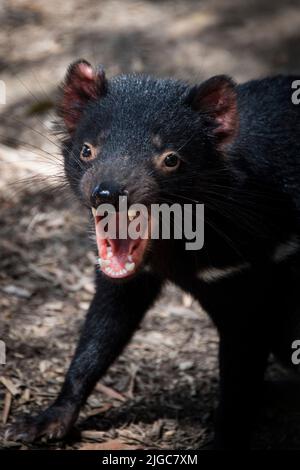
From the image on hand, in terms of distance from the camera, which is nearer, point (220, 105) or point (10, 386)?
point (220, 105)

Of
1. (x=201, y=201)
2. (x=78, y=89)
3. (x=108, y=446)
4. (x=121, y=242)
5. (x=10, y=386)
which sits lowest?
(x=108, y=446)

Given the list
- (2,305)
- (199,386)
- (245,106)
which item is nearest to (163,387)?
(199,386)

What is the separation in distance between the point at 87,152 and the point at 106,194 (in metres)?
0.40

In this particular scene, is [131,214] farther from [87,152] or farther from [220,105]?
[220,105]

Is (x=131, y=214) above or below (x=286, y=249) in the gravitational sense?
below

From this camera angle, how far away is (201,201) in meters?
3.33

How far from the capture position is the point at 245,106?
3.77m

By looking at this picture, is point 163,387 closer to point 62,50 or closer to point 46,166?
point 46,166

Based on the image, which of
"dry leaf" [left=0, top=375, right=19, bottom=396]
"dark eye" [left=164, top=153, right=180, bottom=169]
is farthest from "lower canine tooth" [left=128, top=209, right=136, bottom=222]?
"dry leaf" [left=0, top=375, right=19, bottom=396]

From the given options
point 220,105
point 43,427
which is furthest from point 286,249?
point 43,427

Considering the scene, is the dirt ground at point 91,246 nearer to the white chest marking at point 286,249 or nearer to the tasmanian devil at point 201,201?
the tasmanian devil at point 201,201

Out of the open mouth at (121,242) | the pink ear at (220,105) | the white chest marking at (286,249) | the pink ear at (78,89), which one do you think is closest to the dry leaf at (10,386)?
the open mouth at (121,242)

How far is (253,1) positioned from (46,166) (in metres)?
3.23

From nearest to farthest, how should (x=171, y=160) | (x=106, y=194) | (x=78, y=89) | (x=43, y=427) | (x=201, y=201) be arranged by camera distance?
(x=106, y=194)
(x=171, y=160)
(x=201, y=201)
(x=78, y=89)
(x=43, y=427)
